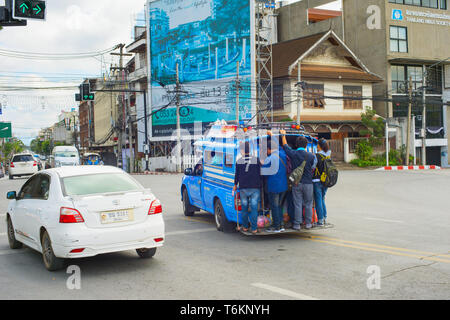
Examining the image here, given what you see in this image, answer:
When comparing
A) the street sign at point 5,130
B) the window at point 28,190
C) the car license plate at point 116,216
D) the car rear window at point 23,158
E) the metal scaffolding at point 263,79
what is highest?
the metal scaffolding at point 263,79

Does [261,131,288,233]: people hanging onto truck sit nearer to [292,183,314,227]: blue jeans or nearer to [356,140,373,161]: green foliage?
[292,183,314,227]: blue jeans

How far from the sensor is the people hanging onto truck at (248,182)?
9398 mm

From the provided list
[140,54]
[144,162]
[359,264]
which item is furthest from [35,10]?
A: [140,54]

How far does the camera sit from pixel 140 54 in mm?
55156

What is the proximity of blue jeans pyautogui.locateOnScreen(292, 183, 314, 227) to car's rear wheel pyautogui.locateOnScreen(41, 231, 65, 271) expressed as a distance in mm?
4584

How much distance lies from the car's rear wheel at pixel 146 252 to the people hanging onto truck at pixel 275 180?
8.45 feet

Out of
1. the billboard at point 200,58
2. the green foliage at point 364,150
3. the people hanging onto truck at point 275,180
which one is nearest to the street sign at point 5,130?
the billboard at point 200,58

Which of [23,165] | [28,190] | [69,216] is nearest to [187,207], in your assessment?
[28,190]

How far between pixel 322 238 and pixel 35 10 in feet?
28.5

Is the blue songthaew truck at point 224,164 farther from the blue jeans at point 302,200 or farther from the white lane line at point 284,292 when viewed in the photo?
the white lane line at point 284,292

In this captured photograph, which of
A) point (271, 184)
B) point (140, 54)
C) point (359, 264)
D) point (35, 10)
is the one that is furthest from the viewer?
point (140, 54)

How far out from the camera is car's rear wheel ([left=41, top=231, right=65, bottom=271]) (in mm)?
7219

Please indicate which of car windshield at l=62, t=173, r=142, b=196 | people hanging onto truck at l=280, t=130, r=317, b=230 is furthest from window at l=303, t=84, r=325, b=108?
car windshield at l=62, t=173, r=142, b=196
